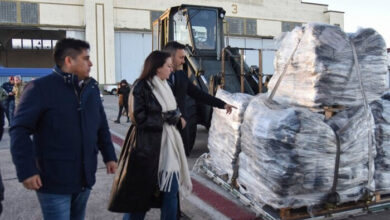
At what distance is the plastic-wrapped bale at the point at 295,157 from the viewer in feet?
11.9

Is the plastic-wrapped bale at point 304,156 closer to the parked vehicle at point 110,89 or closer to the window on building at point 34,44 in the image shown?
the parked vehicle at point 110,89

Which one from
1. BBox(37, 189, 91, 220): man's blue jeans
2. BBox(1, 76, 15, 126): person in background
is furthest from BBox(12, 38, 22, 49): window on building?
BBox(37, 189, 91, 220): man's blue jeans

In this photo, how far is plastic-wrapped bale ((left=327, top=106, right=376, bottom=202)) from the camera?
3820mm

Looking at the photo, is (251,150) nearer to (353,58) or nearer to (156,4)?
(353,58)

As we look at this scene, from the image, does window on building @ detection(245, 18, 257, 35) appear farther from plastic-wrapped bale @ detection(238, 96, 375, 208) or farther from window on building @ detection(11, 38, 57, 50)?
plastic-wrapped bale @ detection(238, 96, 375, 208)

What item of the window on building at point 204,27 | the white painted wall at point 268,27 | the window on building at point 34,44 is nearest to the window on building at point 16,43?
the window on building at point 34,44

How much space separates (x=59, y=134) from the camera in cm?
242

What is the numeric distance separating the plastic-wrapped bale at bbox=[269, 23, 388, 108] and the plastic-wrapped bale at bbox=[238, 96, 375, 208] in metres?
0.21

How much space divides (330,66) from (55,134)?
8.92ft

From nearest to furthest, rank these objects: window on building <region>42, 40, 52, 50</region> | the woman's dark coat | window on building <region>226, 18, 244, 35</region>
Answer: the woman's dark coat → window on building <region>226, 18, 244, 35</region> → window on building <region>42, 40, 52, 50</region>

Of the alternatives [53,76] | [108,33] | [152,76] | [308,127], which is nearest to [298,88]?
[308,127]

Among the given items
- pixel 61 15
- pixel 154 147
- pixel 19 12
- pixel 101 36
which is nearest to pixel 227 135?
pixel 154 147

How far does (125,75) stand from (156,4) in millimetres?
7193

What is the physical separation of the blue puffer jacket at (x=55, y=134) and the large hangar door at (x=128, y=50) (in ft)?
107
